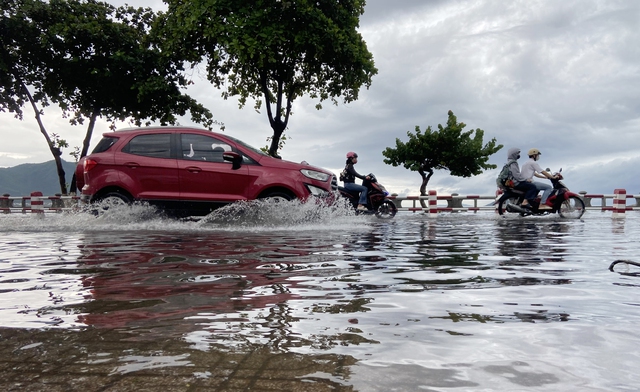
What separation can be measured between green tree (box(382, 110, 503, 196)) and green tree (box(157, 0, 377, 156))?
19.6 m

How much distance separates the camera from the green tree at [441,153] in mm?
45562

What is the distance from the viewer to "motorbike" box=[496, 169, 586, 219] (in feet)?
49.9

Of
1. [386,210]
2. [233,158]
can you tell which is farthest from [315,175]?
[386,210]

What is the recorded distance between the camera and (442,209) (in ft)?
80.4

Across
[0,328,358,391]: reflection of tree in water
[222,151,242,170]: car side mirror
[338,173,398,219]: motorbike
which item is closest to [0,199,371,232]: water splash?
[222,151,242,170]: car side mirror

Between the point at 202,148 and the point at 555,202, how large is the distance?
9.38 meters

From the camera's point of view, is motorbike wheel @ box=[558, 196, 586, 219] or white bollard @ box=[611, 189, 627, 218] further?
white bollard @ box=[611, 189, 627, 218]

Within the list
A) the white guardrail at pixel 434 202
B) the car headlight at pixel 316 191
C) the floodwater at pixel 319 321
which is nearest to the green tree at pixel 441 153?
the white guardrail at pixel 434 202

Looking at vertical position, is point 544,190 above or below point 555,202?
above

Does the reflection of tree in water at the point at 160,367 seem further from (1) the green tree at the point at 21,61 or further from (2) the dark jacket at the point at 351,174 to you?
(1) the green tree at the point at 21,61

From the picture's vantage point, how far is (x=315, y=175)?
37.7ft

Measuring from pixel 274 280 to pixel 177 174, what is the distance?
23.8 feet

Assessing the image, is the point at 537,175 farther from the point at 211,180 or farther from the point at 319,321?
the point at 319,321

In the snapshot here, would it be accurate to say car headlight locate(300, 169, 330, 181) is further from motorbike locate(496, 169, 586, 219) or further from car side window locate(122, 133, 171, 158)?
motorbike locate(496, 169, 586, 219)
